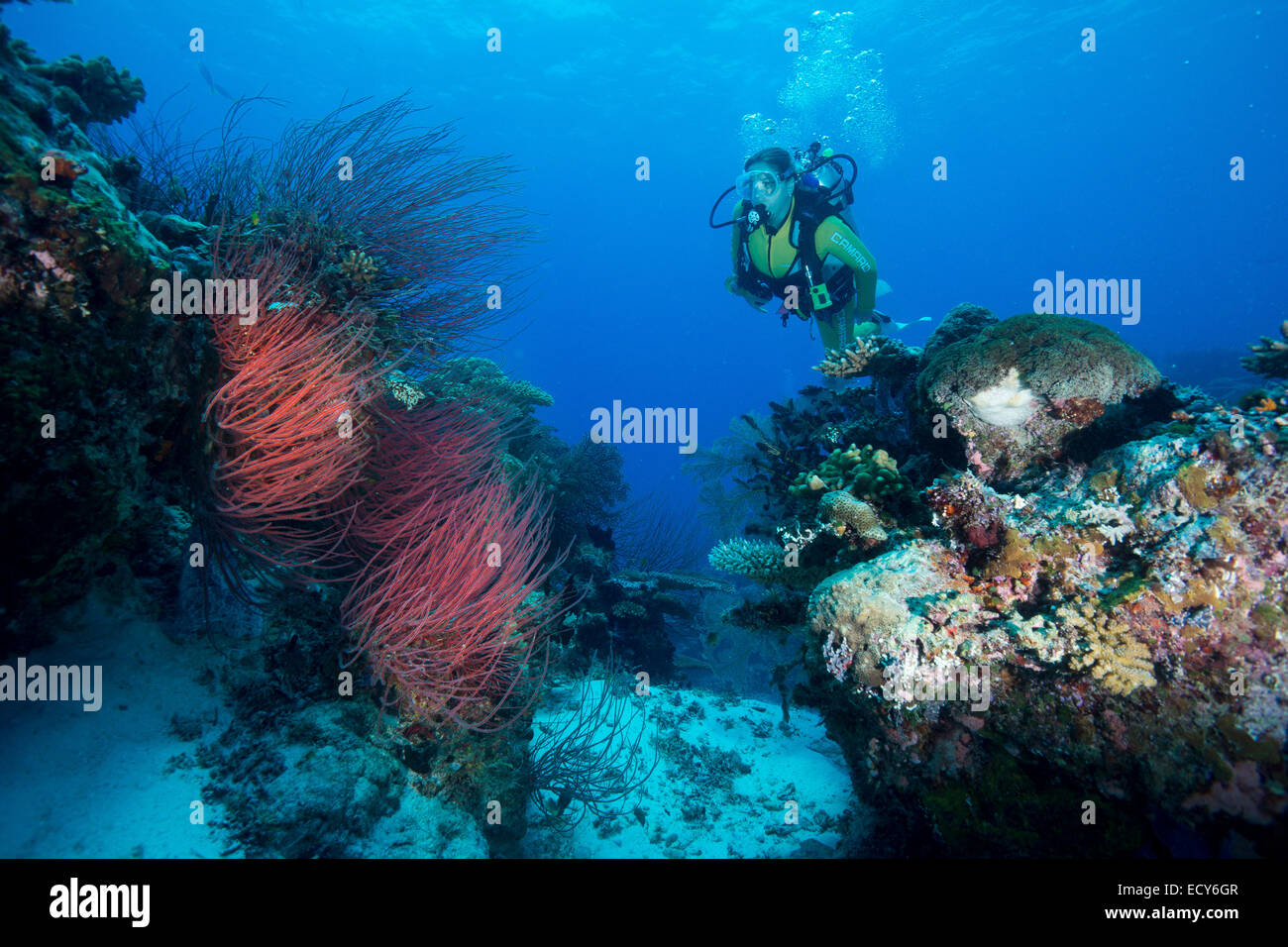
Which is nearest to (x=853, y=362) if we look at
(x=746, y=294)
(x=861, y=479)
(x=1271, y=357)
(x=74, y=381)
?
(x=861, y=479)

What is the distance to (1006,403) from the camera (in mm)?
3486

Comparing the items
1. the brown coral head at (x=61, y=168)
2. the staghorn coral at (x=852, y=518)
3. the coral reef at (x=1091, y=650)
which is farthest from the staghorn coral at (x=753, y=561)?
the brown coral head at (x=61, y=168)

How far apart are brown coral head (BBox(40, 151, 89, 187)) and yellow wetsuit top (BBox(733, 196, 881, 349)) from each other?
7065 mm

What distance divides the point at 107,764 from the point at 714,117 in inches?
2490

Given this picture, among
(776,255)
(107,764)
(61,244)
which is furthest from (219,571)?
(776,255)

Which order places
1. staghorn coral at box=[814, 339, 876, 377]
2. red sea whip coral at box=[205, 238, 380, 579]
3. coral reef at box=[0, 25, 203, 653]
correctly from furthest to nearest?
staghorn coral at box=[814, 339, 876, 377] → red sea whip coral at box=[205, 238, 380, 579] → coral reef at box=[0, 25, 203, 653]

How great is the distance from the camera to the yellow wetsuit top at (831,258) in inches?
286

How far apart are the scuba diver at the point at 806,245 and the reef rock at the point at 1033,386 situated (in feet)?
12.3

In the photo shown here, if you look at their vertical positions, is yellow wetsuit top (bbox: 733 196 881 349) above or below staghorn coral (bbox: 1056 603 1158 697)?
above

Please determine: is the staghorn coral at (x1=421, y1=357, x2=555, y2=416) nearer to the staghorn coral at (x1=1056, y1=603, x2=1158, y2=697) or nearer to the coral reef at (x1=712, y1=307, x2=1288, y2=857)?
the coral reef at (x1=712, y1=307, x2=1288, y2=857)

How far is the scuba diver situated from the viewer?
730cm

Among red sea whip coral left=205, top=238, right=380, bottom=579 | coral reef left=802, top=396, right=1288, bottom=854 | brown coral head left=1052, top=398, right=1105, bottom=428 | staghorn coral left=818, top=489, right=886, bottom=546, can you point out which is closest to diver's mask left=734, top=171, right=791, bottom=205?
brown coral head left=1052, top=398, right=1105, bottom=428

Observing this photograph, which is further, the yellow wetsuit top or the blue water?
the blue water

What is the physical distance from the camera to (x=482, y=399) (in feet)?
15.8
